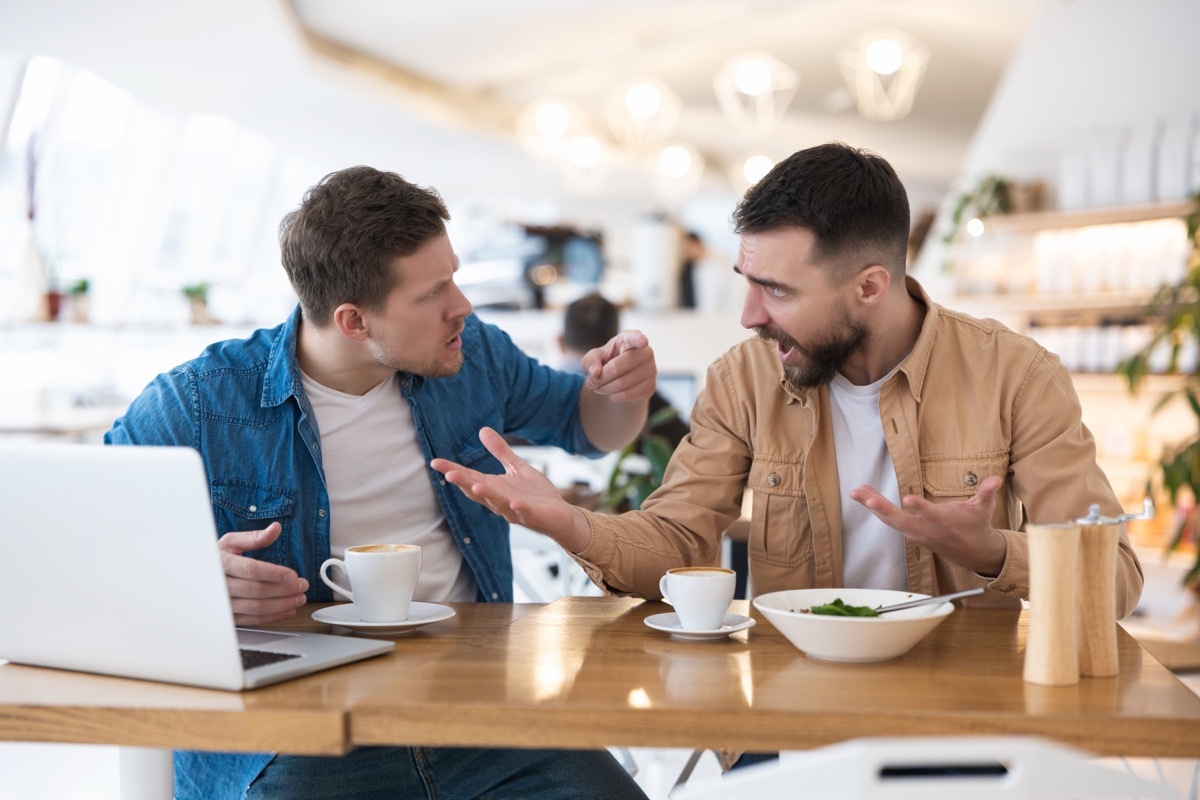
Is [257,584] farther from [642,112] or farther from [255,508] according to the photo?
[642,112]

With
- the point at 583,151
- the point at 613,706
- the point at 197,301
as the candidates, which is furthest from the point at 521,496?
the point at 583,151

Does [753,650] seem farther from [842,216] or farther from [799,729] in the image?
[842,216]

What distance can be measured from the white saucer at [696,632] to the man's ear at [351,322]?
0.70m

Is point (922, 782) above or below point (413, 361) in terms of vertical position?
below

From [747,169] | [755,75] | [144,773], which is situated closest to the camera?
[144,773]

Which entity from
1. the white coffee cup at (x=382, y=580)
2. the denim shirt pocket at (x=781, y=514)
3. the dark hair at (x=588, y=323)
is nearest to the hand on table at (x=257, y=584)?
the white coffee cup at (x=382, y=580)

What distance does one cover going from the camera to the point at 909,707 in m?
1.10

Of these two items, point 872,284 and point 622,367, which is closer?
point 872,284

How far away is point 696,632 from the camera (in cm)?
139

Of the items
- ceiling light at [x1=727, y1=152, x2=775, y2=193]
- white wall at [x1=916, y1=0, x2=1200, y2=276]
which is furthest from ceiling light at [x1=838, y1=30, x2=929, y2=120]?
white wall at [x1=916, y1=0, x2=1200, y2=276]

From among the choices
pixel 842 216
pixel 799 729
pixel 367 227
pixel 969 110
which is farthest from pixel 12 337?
pixel 969 110

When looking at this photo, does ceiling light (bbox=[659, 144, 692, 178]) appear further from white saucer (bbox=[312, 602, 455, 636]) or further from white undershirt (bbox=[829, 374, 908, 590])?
white saucer (bbox=[312, 602, 455, 636])

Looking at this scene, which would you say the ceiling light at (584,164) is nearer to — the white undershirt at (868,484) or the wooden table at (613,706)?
the white undershirt at (868,484)

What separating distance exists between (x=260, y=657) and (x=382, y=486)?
0.63 m
